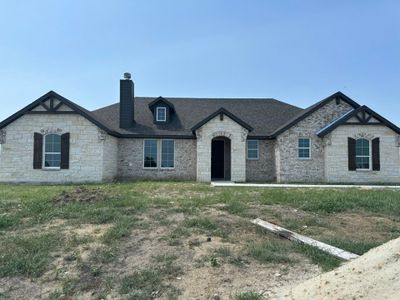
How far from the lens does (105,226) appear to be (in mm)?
7750

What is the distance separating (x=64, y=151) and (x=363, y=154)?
56.4 feet

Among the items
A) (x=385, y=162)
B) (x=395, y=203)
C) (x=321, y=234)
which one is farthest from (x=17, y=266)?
(x=385, y=162)

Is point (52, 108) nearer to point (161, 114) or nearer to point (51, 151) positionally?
point (51, 151)

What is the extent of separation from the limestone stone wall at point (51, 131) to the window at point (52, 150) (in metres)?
0.35

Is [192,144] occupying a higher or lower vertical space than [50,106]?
lower

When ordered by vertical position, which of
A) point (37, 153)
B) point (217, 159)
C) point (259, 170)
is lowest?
point (259, 170)

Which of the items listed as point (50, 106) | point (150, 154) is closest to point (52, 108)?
point (50, 106)

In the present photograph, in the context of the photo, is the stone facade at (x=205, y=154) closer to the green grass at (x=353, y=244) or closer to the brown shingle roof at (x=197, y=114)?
the brown shingle roof at (x=197, y=114)

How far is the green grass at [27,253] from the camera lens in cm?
558

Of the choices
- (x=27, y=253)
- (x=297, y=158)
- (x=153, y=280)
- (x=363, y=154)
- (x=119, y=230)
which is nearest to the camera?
(x=153, y=280)

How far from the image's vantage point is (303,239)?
6715 mm

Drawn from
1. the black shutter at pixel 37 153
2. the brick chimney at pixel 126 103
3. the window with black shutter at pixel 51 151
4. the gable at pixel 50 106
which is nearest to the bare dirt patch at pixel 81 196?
the window with black shutter at pixel 51 151

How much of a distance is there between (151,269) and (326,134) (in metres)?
16.2

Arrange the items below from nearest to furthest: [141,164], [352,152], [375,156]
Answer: [352,152] → [375,156] → [141,164]
